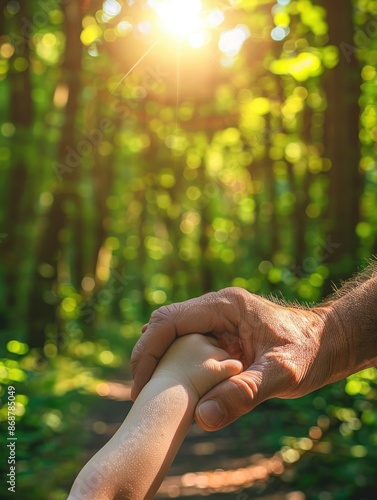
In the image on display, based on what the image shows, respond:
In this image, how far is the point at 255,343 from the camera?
8.50 feet

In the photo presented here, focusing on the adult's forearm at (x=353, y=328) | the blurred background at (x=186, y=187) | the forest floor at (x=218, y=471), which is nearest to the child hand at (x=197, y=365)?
the adult's forearm at (x=353, y=328)

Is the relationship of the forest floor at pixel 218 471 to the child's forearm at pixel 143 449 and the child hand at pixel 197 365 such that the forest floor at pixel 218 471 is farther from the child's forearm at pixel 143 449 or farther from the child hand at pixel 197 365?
the child's forearm at pixel 143 449

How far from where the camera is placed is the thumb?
2.22 meters

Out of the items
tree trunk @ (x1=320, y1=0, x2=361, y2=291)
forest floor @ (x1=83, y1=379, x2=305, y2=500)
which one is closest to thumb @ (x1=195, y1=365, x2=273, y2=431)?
forest floor @ (x1=83, y1=379, x2=305, y2=500)

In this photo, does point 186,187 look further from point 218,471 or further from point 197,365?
point 197,365

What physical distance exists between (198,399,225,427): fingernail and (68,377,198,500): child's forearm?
0.03 metres

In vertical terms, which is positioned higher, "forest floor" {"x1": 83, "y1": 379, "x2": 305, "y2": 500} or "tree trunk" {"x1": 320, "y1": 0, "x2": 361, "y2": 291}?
"tree trunk" {"x1": 320, "y1": 0, "x2": 361, "y2": 291}

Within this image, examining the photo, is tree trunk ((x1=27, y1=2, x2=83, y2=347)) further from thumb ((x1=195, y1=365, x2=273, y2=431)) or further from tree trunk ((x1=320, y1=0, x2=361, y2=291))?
thumb ((x1=195, y1=365, x2=273, y2=431))

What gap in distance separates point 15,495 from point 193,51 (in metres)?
9.16

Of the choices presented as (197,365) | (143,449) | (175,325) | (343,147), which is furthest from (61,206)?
(143,449)

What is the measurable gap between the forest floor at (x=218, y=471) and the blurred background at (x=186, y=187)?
0.03 meters

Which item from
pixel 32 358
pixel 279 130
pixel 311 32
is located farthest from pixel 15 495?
pixel 279 130

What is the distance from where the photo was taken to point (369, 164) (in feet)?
29.9

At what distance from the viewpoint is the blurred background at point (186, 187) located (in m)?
6.23
